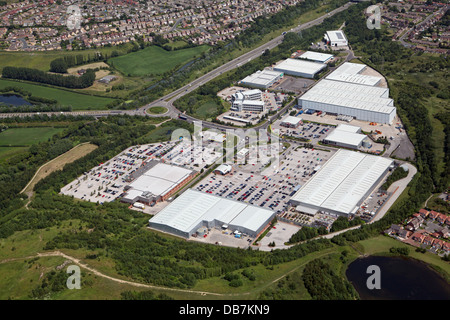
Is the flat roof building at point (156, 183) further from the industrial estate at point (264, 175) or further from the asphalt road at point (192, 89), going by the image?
the asphalt road at point (192, 89)

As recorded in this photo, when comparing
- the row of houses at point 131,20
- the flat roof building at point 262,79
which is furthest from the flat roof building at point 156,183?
the row of houses at point 131,20

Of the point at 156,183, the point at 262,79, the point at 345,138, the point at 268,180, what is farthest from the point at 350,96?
the point at 156,183

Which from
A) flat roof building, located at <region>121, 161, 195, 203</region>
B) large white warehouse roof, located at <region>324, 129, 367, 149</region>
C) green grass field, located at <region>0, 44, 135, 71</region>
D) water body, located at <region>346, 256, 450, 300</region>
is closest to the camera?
water body, located at <region>346, 256, 450, 300</region>

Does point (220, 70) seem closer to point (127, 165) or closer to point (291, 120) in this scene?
point (291, 120)

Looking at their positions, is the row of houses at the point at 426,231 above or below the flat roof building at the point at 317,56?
above

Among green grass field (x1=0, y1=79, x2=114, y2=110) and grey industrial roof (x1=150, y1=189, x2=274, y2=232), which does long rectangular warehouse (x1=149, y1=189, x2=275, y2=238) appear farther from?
green grass field (x1=0, y1=79, x2=114, y2=110)

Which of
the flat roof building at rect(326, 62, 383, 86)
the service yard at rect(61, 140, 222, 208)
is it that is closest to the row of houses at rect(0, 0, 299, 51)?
the flat roof building at rect(326, 62, 383, 86)
